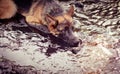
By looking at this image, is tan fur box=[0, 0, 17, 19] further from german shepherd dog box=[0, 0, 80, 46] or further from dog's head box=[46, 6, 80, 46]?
dog's head box=[46, 6, 80, 46]

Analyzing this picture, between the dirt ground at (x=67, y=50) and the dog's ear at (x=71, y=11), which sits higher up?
the dog's ear at (x=71, y=11)

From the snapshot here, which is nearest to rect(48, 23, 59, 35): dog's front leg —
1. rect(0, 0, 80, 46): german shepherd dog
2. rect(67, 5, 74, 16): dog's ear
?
rect(0, 0, 80, 46): german shepherd dog

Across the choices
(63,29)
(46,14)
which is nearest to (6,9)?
(46,14)

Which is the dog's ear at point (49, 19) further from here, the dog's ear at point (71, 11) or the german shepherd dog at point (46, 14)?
the dog's ear at point (71, 11)

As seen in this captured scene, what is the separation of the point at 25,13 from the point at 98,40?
0.43 metres

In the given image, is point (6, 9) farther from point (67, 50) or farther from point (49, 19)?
point (67, 50)

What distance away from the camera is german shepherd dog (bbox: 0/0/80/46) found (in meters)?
1.56

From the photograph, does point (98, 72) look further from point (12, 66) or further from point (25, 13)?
point (25, 13)

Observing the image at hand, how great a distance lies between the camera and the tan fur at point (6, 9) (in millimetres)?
1614

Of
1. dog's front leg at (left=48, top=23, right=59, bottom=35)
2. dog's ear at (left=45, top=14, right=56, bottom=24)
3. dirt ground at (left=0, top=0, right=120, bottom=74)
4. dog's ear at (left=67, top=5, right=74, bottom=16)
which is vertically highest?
dog's ear at (left=67, top=5, right=74, bottom=16)

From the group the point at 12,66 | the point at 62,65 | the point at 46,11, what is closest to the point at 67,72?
the point at 62,65

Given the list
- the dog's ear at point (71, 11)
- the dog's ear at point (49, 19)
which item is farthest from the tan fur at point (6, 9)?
the dog's ear at point (71, 11)

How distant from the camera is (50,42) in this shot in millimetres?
1559

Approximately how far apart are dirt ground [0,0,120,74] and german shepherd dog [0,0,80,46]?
0.04 m
